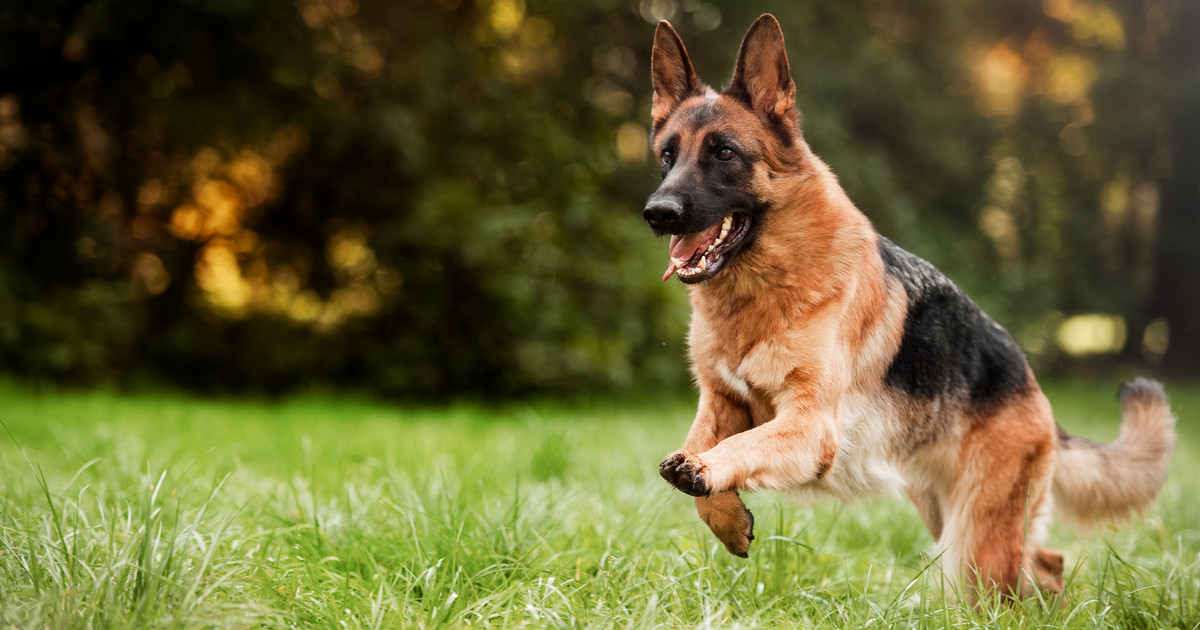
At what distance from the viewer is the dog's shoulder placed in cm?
307

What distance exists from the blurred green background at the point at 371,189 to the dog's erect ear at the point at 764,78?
5938 mm

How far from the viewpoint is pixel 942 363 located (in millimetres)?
3129

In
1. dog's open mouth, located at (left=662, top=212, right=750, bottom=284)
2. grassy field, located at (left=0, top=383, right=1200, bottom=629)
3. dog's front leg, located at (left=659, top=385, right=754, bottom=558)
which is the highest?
dog's open mouth, located at (left=662, top=212, right=750, bottom=284)

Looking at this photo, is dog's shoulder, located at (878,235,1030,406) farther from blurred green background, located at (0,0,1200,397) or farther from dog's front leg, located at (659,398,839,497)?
blurred green background, located at (0,0,1200,397)

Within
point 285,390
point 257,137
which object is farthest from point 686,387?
point 257,137

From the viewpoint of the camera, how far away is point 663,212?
98.7 inches

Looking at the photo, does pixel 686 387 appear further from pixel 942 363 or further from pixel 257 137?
pixel 942 363

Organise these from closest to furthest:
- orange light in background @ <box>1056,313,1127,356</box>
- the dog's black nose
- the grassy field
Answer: the grassy field
the dog's black nose
orange light in background @ <box>1056,313,1127,356</box>

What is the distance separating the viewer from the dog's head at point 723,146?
2.65 metres

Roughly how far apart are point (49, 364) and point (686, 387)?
24.5 ft

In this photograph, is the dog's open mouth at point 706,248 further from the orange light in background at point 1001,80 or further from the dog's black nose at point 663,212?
the orange light in background at point 1001,80

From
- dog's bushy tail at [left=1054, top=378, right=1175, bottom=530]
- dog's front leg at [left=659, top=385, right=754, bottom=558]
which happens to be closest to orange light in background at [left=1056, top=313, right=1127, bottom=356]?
dog's bushy tail at [left=1054, top=378, right=1175, bottom=530]

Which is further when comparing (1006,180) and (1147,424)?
(1006,180)

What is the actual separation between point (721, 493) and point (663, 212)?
88 centimetres
